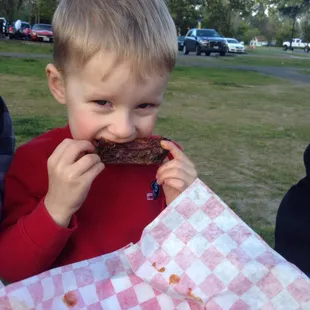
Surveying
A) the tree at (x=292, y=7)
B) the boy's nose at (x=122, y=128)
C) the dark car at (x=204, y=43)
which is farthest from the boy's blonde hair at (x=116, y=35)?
the tree at (x=292, y=7)

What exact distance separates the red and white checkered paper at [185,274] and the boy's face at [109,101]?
0.29m

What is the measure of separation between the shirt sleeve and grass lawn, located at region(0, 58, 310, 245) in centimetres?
231

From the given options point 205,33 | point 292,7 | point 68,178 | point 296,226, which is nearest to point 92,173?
point 68,178

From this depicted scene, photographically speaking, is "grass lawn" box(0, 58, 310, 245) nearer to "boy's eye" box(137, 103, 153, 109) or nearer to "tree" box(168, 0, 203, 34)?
"boy's eye" box(137, 103, 153, 109)

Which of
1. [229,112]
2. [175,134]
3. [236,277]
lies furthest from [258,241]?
[229,112]

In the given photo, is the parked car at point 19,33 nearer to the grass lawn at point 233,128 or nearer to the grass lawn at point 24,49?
the grass lawn at point 24,49

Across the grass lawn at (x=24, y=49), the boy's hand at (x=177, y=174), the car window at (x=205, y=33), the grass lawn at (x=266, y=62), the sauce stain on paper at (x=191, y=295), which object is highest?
the boy's hand at (x=177, y=174)

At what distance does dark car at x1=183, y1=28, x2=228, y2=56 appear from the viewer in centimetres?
2825

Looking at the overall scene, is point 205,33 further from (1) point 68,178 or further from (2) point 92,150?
(1) point 68,178

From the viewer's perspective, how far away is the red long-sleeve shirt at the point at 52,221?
1.37 m

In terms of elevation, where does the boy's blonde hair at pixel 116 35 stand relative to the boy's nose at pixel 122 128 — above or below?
above

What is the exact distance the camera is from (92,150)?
1432 millimetres

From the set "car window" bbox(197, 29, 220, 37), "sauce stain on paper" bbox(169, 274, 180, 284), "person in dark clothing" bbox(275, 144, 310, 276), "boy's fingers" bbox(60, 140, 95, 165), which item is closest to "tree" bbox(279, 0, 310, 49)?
"car window" bbox(197, 29, 220, 37)

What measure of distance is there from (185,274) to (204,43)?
91.3 feet
